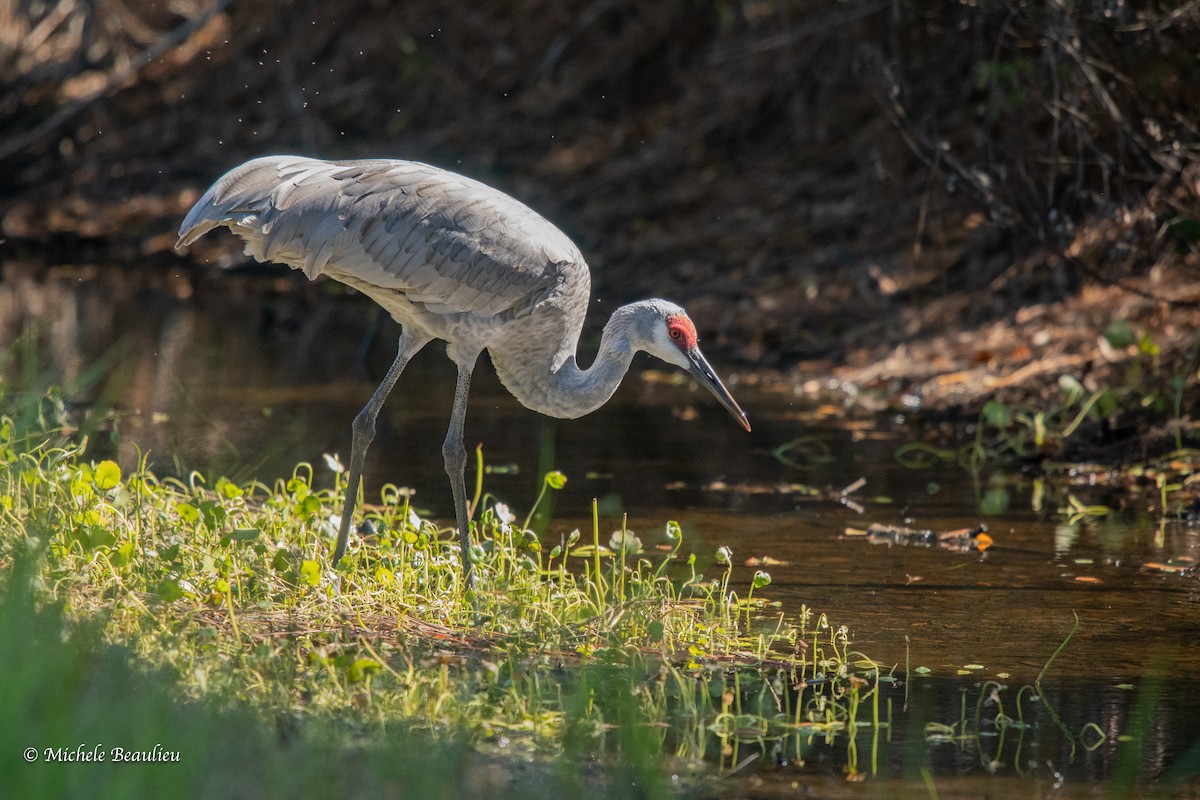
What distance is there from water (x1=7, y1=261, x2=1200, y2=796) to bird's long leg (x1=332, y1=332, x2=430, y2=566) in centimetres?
89

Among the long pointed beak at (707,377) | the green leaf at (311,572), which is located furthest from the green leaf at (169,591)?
the long pointed beak at (707,377)

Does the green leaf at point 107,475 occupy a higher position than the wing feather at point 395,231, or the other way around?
the wing feather at point 395,231

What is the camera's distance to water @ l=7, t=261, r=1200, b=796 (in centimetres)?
457

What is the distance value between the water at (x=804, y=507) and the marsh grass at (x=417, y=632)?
0.99ft

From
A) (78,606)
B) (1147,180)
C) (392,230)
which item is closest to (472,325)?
(392,230)

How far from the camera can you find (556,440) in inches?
345

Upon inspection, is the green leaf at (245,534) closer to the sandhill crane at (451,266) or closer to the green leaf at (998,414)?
the sandhill crane at (451,266)

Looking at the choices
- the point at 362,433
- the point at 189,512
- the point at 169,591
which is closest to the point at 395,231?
the point at 362,433

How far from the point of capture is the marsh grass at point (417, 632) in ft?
14.0

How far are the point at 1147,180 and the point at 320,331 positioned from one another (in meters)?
6.31

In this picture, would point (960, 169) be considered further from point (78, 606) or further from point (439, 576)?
point (78, 606)

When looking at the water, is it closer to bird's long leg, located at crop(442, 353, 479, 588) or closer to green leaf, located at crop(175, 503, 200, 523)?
green leaf, located at crop(175, 503, 200, 523)

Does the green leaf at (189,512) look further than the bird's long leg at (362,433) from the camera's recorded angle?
No

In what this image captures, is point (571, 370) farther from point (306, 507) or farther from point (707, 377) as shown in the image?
point (306, 507)
